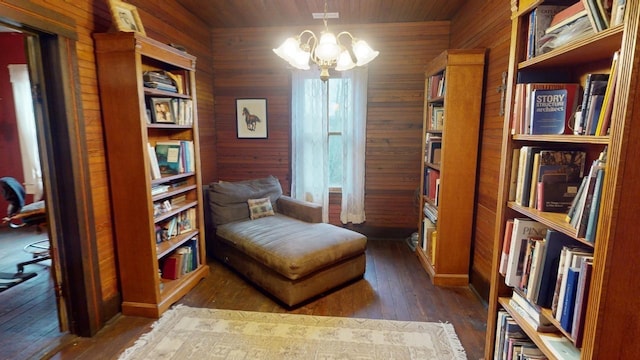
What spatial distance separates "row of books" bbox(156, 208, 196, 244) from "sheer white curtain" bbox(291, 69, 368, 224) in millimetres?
1418

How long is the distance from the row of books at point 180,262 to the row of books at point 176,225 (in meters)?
0.14

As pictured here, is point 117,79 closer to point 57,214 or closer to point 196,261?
point 57,214

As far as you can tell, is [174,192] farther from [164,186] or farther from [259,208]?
[259,208]

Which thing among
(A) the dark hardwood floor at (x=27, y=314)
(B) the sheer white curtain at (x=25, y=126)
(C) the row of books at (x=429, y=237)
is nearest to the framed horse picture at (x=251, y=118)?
(C) the row of books at (x=429, y=237)

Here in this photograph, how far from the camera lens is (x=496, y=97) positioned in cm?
248

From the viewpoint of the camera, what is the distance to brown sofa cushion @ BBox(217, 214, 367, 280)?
248cm

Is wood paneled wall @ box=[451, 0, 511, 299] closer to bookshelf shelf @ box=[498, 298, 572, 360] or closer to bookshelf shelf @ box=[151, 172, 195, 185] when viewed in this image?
→ bookshelf shelf @ box=[498, 298, 572, 360]

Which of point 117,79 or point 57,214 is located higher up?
point 117,79

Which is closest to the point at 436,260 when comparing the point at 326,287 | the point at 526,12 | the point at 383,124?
the point at 326,287

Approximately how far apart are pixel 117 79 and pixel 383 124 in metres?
2.78

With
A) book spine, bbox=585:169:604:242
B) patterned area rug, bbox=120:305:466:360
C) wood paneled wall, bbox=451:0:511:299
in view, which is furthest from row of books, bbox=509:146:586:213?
patterned area rug, bbox=120:305:466:360

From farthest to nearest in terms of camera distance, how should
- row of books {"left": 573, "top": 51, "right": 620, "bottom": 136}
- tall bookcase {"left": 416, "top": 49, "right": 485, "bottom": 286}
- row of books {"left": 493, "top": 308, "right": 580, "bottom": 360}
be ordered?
tall bookcase {"left": 416, "top": 49, "right": 485, "bottom": 286} → row of books {"left": 493, "top": 308, "right": 580, "bottom": 360} → row of books {"left": 573, "top": 51, "right": 620, "bottom": 136}

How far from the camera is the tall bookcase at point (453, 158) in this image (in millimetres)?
2650

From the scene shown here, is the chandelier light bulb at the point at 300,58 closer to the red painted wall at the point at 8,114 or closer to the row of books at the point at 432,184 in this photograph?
the row of books at the point at 432,184
